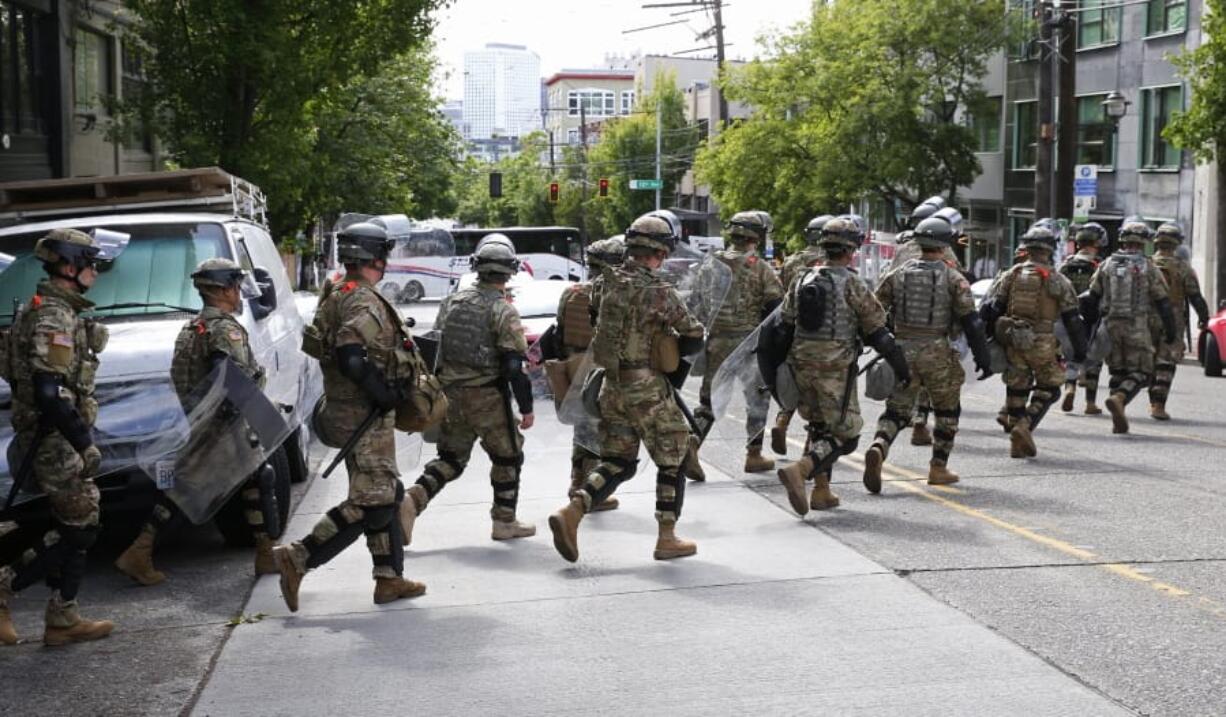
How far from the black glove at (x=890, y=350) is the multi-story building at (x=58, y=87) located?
15274 millimetres

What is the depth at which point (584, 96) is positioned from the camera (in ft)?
496

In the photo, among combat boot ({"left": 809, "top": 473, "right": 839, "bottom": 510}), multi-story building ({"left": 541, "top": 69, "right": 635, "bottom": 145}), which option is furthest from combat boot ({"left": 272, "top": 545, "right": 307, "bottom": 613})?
multi-story building ({"left": 541, "top": 69, "right": 635, "bottom": 145})

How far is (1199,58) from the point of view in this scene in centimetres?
2644

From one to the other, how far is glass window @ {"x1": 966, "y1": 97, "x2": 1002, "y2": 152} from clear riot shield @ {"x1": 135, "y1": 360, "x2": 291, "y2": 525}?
36.7 metres

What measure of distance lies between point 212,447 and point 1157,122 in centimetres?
3084

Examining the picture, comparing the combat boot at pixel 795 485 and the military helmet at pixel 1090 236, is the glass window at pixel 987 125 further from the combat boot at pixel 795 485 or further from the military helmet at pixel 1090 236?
the combat boot at pixel 795 485

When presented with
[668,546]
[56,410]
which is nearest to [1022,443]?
[668,546]

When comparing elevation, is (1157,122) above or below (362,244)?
above

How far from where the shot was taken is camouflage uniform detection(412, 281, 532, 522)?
8.93 m

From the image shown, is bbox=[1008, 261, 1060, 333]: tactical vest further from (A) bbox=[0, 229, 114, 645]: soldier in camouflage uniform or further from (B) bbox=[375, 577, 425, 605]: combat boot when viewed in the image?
(A) bbox=[0, 229, 114, 645]: soldier in camouflage uniform

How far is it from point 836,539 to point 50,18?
61.8 feet

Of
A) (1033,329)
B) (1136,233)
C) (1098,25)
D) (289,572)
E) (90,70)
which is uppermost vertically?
(1098,25)

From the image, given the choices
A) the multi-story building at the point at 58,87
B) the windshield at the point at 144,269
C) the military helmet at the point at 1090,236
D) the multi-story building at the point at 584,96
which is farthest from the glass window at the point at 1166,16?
the multi-story building at the point at 584,96

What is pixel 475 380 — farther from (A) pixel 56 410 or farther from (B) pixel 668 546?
(A) pixel 56 410
